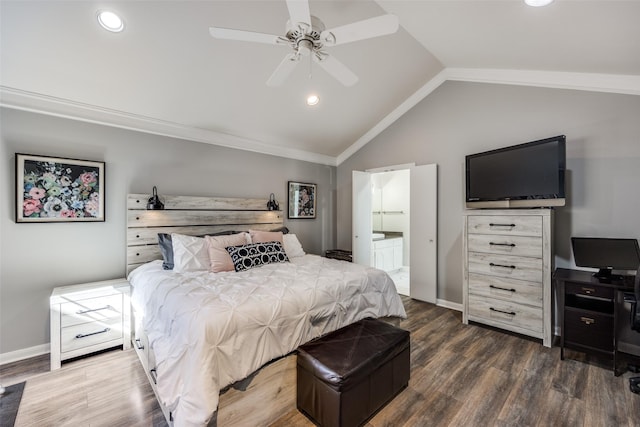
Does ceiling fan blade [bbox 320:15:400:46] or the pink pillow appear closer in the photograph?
ceiling fan blade [bbox 320:15:400:46]

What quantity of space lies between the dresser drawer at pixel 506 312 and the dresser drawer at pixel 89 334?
12.5ft

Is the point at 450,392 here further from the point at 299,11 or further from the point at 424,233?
the point at 299,11

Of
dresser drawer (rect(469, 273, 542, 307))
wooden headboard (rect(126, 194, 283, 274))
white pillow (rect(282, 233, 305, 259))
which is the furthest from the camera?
white pillow (rect(282, 233, 305, 259))

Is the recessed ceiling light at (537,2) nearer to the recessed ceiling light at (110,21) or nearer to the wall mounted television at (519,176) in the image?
the wall mounted television at (519,176)

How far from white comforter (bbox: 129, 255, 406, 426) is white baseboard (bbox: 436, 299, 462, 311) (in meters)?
1.55

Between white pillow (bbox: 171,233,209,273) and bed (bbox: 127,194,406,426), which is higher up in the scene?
white pillow (bbox: 171,233,209,273)

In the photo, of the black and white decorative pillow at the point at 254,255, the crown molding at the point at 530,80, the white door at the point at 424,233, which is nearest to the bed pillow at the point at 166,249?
the black and white decorative pillow at the point at 254,255

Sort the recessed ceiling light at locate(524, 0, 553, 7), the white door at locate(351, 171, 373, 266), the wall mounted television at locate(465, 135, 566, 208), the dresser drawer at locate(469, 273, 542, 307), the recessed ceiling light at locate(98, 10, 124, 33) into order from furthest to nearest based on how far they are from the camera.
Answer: the white door at locate(351, 171, 373, 266)
the dresser drawer at locate(469, 273, 542, 307)
the wall mounted television at locate(465, 135, 566, 208)
the recessed ceiling light at locate(98, 10, 124, 33)
the recessed ceiling light at locate(524, 0, 553, 7)

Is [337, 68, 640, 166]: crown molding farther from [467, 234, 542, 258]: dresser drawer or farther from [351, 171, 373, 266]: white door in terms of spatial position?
[467, 234, 542, 258]: dresser drawer

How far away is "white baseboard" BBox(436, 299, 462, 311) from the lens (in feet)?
12.2

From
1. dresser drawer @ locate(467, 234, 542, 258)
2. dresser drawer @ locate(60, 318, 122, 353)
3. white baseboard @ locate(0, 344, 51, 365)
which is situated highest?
dresser drawer @ locate(467, 234, 542, 258)

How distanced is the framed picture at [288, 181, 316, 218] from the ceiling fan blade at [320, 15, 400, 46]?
2.93 meters

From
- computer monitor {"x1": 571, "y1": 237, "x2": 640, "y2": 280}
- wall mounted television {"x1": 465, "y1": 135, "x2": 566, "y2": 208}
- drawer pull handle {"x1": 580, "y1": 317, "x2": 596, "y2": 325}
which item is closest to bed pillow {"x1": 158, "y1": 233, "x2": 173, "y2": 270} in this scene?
wall mounted television {"x1": 465, "y1": 135, "x2": 566, "y2": 208}

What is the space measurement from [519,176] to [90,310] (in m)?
4.44
